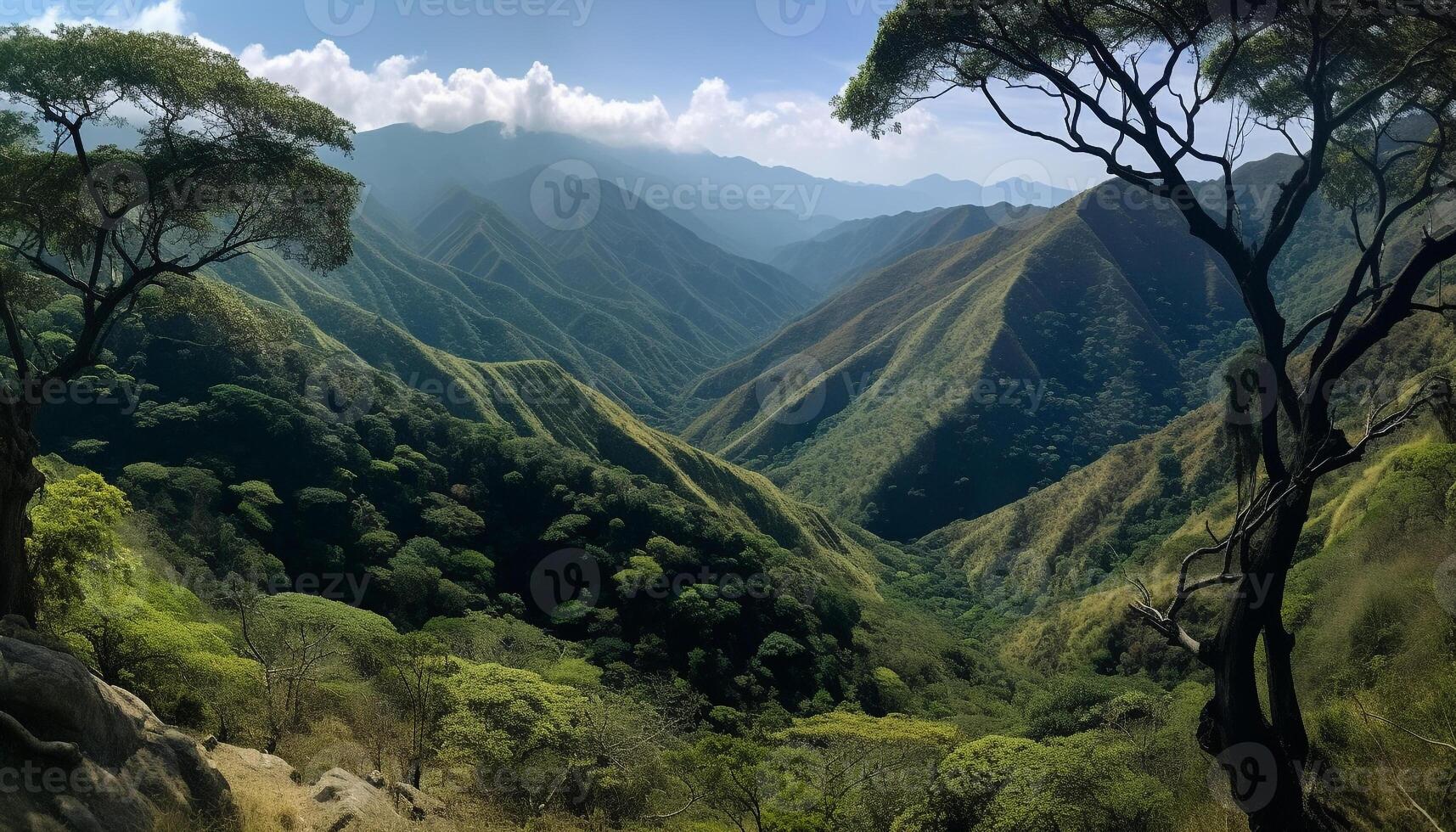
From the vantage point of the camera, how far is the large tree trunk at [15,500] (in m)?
7.99

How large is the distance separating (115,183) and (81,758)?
6.91 meters

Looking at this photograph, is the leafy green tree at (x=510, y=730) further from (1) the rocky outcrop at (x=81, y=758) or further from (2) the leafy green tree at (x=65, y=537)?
(2) the leafy green tree at (x=65, y=537)

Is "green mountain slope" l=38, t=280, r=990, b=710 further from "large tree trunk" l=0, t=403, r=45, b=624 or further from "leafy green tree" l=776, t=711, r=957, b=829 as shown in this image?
"large tree trunk" l=0, t=403, r=45, b=624

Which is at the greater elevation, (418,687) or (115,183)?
(115,183)

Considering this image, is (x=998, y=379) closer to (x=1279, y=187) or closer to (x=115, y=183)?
(x=1279, y=187)

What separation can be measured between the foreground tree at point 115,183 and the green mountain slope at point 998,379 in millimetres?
106091

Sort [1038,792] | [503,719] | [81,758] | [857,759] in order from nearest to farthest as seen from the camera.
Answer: [81,758], [1038,792], [503,719], [857,759]

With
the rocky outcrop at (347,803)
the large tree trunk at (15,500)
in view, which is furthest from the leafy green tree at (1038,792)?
the large tree trunk at (15,500)

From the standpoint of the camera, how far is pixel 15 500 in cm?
809

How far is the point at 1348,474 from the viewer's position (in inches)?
1471

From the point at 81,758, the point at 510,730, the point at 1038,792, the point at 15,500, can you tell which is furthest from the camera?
the point at 510,730

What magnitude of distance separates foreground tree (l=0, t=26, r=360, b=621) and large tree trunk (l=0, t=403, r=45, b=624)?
0.02m

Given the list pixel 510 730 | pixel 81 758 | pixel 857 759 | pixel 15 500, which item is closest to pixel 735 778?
pixel 857 759

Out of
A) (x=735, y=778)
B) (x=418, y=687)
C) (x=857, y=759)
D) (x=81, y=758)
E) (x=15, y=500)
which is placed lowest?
(x=857, y=759)
